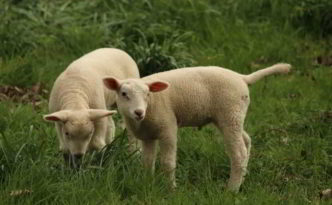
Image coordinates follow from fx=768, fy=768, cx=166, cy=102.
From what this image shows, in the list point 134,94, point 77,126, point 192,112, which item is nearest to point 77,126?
point 77,126

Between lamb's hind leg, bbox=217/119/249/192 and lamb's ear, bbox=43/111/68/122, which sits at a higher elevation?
lamb's ear, bbox=43/111/68/122

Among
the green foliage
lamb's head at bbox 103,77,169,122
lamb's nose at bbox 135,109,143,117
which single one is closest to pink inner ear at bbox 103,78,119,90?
lamb's head at bbox 103,77,169,122

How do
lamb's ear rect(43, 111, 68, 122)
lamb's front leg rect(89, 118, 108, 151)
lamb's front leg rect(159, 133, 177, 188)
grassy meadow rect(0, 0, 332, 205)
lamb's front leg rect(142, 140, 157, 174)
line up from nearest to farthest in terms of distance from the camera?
grassy meadow rect(0, 0, 332, 205) < lamb's ear rect(43, 111, 68, 122) < lamb's front leg rect(159, 133, 177, 188) < lamb's front leg rect(142, 140, 157, 174) < lamb's front leg rect(89, 118, 108, 151)

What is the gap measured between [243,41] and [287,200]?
514 centimetres

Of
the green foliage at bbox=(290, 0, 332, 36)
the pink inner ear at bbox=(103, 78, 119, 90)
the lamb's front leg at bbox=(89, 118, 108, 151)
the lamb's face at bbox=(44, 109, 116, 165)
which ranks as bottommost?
the green foliage at bbox=(290, 0, 332, 36)

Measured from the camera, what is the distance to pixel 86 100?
246 inches

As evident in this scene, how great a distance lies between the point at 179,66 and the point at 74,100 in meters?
3.32

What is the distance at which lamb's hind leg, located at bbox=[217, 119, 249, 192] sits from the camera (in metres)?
6.01

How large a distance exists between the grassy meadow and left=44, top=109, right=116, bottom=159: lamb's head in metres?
0.14

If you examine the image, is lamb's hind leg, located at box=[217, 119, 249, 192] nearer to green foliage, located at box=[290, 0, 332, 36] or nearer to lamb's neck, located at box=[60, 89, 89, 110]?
lamb's neck, located at box=[60, 89, 89, 110]

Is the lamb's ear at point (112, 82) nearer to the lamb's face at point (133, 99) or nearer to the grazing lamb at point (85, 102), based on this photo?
the lamb's face at point (133, 99)

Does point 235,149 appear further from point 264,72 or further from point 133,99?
point 133,99

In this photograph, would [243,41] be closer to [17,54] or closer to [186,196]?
[17,54]

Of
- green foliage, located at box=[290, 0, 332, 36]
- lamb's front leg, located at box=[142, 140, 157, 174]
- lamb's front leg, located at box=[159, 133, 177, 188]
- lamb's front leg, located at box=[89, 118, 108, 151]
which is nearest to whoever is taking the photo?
lamb's front leg, located at box=[159, 133, 177, 188]
